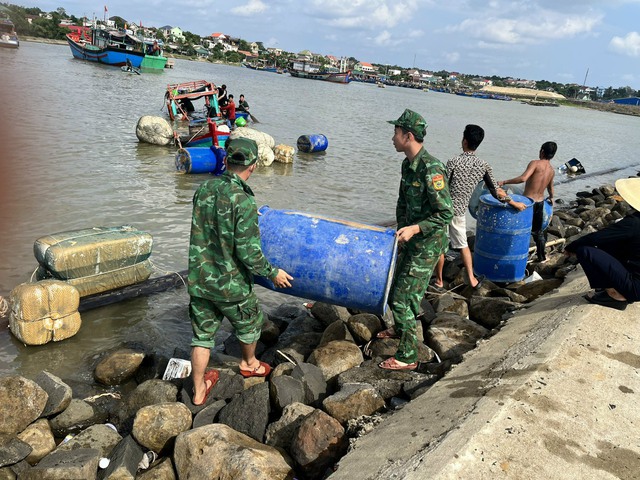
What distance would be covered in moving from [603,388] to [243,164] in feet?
9.37

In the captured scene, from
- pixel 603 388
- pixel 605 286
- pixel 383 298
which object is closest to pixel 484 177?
pixel 605 286

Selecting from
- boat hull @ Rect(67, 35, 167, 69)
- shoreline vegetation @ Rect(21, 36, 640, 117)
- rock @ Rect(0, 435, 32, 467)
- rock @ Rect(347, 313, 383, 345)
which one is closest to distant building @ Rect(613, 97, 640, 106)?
shoreline vegetation @ Rect(21, 36, 640, 117)

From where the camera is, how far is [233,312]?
3711 mm

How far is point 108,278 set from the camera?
582 cm

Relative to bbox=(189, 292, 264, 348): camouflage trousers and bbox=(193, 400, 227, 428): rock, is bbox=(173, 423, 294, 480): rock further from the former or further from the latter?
bbox=(189, 292, 264, 348): camouflage trousers

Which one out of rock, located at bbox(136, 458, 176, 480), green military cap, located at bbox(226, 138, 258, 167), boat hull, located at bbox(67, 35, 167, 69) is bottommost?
rock, located at bbox(136, 458, 176, 480)

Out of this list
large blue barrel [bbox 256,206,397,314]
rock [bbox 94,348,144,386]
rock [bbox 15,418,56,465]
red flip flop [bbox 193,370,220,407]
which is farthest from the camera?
rock [bbox 94,348,144,386]

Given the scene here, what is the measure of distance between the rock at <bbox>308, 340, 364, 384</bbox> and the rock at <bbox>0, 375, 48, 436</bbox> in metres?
2.13

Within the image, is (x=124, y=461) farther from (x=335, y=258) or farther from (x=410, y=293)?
(x=410, y=293)

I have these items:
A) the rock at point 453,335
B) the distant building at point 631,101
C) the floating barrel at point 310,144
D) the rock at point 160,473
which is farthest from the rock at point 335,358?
the distant building at point 631,101

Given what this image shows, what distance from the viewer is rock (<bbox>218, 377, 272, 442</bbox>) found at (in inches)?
137

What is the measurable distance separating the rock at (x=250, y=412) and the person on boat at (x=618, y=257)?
9.61 feet

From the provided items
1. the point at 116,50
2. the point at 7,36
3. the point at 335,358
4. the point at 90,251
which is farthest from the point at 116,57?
the point at 335,358

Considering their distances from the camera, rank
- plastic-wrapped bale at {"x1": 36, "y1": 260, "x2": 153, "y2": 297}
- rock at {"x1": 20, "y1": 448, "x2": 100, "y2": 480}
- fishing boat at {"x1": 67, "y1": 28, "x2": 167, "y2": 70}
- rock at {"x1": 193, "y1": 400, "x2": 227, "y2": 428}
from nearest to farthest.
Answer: rock at {"x1": 20, "y1": 448, "x2": 100, "y2": 480}
rock at {"x1": 193, "y1": 400, "x2": 227, "y2": 428}
plastic-wrapped bale at {"x1": 36, "y1": 260, "x2": 153, "y2": 297}
fishing boat at {"x1": 67, "y1": 28, "x2": 167, "y2": 70}
